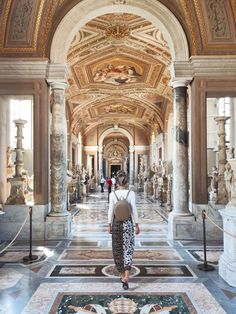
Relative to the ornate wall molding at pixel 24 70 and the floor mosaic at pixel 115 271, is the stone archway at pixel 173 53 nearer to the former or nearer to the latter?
the ornate wall molding at pixel 24 70

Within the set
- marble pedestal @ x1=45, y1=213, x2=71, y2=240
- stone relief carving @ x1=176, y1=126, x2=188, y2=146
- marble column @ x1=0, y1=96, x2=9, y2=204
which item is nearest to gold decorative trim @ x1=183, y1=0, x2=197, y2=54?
stone relief carving @ x1=176, y1=126, x2=188, y2=146

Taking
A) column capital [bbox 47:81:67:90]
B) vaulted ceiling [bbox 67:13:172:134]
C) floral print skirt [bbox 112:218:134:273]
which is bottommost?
floral print skirt [bbox 112:218:134:273]

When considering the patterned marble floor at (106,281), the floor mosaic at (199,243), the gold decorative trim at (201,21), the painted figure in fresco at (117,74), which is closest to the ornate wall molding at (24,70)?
the gold decorative trim at (201,21)

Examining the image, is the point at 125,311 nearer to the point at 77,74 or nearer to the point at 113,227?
the point at 113,227

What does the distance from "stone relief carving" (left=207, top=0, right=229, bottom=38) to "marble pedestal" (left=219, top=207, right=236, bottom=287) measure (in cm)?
548

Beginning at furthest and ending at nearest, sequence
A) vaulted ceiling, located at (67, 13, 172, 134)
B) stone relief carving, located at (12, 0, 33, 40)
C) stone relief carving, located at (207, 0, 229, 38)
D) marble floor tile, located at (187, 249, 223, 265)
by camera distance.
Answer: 1. vaulted ceiling, located at (67, 13, 172, 134)
2. stone relief carving, located at (207, 0, 229, 38)
3. stone relief carving, located at (12, 0, 33, 40)
4. marble floor tile, located at (187, 249, 223, 265)

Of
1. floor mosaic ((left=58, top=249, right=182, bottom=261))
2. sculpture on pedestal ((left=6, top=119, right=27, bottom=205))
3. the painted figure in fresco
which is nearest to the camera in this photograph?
floor mosaic ((left=58, top=249, right=182, bottom=261))

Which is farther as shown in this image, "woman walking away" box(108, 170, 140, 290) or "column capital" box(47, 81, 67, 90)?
"column capital" box(47, 81, 67, 90)

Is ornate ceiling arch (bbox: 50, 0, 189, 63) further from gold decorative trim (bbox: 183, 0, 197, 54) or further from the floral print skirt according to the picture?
the floral print skirt

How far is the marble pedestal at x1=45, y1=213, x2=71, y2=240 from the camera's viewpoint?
885 centimetres

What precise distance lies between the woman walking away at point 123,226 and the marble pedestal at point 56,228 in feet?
13.1

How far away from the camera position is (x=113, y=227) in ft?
16.9

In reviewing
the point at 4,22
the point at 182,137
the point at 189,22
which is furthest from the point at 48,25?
the point at 182,137

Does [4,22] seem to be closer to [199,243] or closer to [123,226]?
[123,226]
